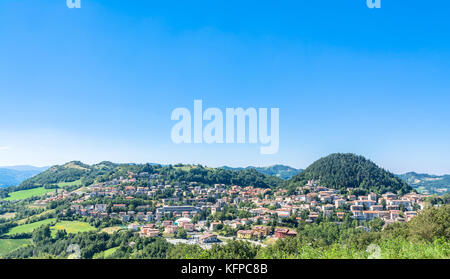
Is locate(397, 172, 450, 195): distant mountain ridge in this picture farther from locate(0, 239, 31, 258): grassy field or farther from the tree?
locate(0, 239, 31, 258): grassy field

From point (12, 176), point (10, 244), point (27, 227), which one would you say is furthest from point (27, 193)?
point (12, 176)

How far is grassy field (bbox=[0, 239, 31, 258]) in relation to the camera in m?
22.8

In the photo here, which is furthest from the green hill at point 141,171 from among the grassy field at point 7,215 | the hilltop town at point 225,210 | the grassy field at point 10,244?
the grassy field at point 10,244

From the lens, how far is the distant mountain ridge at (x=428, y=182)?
81275 millimetres

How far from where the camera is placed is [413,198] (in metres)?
36.4

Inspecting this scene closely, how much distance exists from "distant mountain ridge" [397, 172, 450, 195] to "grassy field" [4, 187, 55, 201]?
90.4 metres

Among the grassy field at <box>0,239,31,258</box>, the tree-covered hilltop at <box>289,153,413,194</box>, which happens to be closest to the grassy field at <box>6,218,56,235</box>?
the grassy field at <box>0,239,31,258</box>

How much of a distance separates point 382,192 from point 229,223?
28324mm

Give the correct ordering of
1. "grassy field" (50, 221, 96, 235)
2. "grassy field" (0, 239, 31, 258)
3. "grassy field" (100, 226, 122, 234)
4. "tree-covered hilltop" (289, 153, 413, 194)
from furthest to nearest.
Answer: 1. "tree-covered hilltop" (289, 153, 413, 194)
2. "grassy field" (50, 221, 96, 235)
3. "grassy field" (100, 226, 122, 234)
4. "grassy field" (0, 239, 31, 258)

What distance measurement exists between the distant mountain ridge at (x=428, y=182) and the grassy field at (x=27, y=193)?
9043cm

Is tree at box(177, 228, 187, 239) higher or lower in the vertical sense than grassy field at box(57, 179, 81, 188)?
lower

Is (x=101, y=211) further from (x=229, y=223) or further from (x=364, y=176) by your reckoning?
Result: (x=364, y=176)
